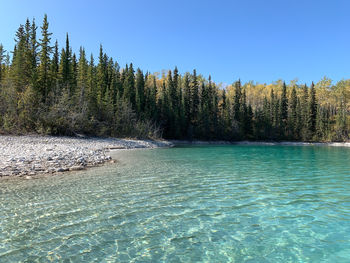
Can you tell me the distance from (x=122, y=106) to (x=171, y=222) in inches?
1940

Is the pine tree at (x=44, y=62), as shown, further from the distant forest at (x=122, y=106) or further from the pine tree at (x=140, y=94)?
the pine tree at (x=140, y=94)

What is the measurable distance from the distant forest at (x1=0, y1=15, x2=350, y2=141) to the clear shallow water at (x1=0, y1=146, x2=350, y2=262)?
88.9ft

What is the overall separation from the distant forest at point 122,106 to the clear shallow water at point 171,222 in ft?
88.9

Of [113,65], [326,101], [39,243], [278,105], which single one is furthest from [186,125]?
[326,101]

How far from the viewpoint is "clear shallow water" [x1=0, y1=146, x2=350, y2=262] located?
4383 mm

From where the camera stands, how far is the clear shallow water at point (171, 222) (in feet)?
14.4

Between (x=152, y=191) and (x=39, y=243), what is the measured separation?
4.74 metres

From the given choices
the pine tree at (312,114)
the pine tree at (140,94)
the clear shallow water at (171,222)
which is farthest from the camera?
the pine tree at (312,114)

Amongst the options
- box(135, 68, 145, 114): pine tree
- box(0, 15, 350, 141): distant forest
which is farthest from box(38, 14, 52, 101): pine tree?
box(135, 68, 145, 114): pine tree

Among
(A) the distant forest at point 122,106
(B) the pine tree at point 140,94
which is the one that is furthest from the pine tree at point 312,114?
(B) the pine tree at point 140,94

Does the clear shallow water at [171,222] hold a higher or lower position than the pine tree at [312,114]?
lower

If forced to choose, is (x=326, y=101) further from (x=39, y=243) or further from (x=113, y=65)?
(x=39, y=243)

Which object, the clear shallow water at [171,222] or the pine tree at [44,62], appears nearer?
the clear shallow water at [171,222]

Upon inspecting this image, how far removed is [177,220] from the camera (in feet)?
19.9
